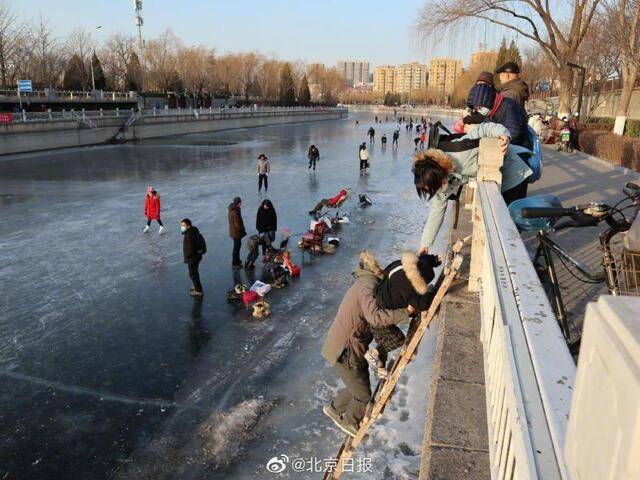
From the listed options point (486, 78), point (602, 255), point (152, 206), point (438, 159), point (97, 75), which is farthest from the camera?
point (97, 75)

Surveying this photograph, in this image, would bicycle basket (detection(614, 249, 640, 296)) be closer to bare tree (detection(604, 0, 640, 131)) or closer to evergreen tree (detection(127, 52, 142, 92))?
bare tree (detection(604, 0, 640, 131))

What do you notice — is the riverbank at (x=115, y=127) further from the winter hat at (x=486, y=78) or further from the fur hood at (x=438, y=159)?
the fur hood at (x=438, y=159)

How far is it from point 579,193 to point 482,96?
20.4 feet

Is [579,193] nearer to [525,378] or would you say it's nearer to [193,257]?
[193,257]

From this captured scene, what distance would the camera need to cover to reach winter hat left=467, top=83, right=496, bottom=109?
18.4 feet

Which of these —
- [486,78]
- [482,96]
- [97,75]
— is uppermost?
[97,75]

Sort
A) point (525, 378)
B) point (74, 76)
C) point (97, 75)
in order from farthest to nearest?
point (97, 75), point (74, 76), point (525, 378)

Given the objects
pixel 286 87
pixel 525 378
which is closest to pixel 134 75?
pixel 286 87

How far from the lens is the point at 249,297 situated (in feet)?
25.9

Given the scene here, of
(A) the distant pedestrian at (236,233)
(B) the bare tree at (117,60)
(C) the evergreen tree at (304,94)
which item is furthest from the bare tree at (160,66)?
(A) the distant pedestrian at (236,233)

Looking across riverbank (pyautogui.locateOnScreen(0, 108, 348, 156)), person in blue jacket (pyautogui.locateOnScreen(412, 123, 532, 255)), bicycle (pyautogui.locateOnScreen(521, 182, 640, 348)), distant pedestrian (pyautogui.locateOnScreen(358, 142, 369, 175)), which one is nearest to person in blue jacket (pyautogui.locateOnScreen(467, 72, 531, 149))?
person in blue jacket (pyautogui.locateOnScreen(412, 123, 532, 255))

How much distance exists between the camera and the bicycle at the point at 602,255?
3.07m

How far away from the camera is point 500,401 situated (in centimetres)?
213

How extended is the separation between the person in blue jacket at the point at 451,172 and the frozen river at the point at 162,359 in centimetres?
197
